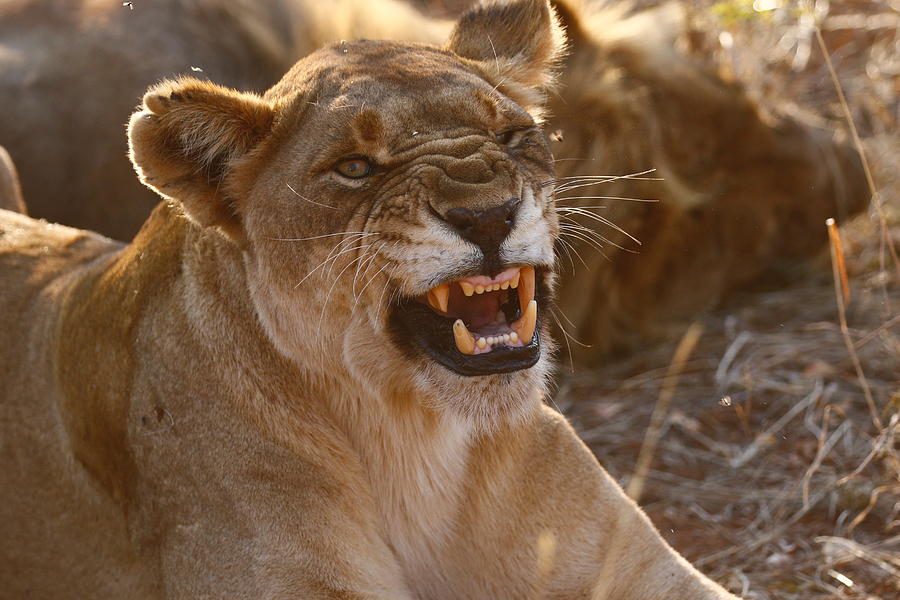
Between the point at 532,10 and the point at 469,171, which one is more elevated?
the point at 532,10

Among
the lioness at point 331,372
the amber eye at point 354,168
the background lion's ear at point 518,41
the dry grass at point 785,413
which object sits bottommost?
the dry grass at point 785,413

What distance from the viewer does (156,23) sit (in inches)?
230

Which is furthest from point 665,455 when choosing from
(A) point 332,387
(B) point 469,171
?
(B) point 469,171

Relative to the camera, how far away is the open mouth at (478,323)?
106 inches

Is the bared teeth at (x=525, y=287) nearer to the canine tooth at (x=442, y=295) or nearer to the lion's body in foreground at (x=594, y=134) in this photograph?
the canine tooth at (x=442, y=295)

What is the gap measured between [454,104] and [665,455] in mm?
2326

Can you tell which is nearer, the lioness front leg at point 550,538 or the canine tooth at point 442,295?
the canine tooth at point 442,295

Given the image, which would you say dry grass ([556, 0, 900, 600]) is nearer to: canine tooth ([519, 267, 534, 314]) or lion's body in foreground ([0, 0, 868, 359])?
lion's body in foreground ([0, 0, 868, 359])

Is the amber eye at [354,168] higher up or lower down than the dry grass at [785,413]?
higher up

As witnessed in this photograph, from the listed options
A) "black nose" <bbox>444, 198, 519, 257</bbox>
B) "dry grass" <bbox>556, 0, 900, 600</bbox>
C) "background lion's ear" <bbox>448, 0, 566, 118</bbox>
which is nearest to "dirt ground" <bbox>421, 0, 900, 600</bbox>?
"dry grass" <bbox>556, 0, 900, 600</bbox>

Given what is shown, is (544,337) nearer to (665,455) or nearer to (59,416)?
(59,416)

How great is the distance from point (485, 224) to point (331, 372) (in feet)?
1.92

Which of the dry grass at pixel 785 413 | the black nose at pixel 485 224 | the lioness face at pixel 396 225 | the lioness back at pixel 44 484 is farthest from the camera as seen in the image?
the dry grass at pixel 785 413

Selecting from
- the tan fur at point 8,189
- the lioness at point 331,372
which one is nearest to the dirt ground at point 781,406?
the lioness at point 331,372
